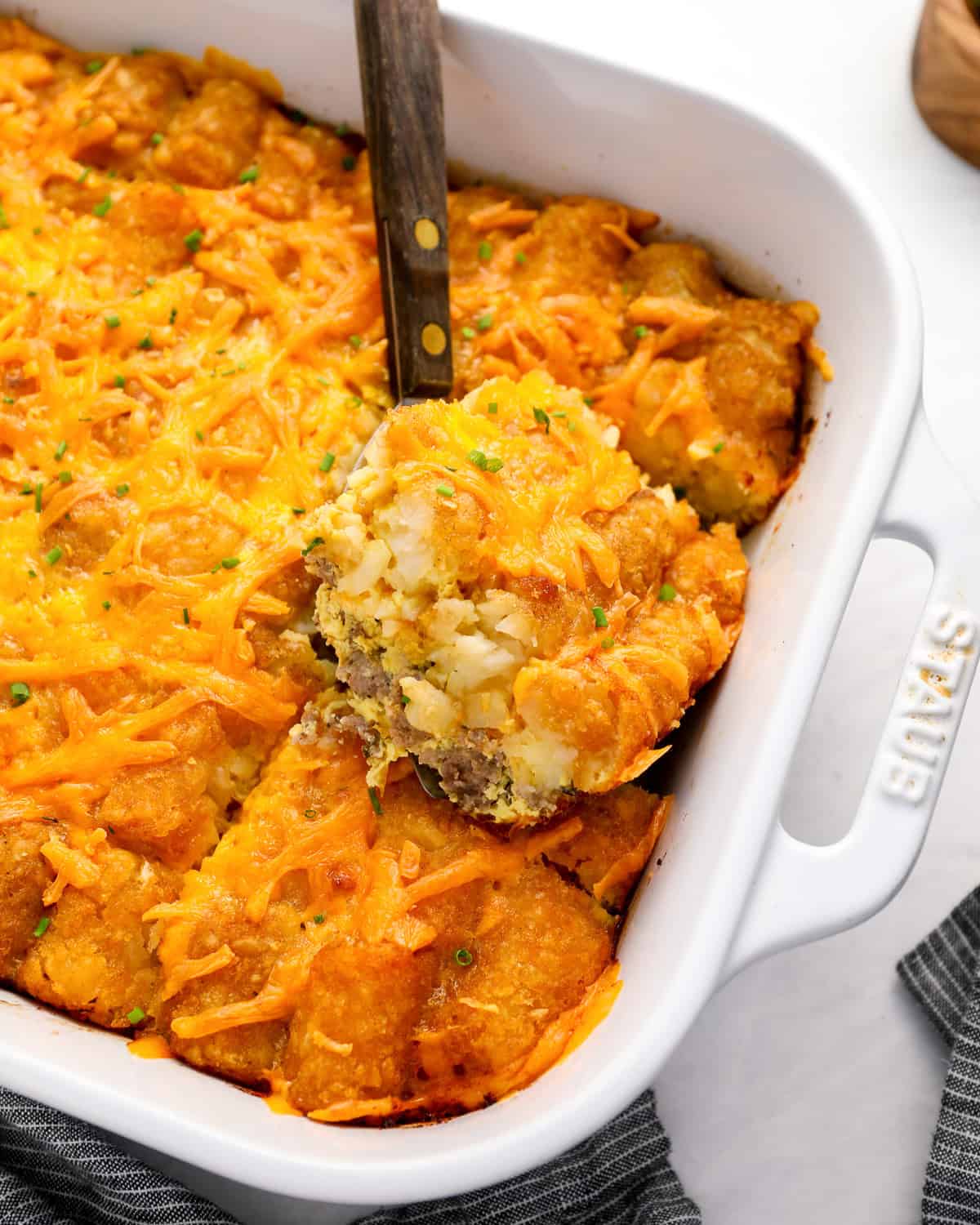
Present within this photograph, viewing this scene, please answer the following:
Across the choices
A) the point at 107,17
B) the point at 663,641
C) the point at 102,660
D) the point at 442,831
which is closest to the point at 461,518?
the point at 663,641

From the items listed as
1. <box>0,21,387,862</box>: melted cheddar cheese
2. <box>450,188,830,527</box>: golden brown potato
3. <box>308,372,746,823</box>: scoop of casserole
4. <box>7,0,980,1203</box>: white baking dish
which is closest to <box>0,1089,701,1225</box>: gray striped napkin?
<box>7,0,980,1203</box>: white baking dish

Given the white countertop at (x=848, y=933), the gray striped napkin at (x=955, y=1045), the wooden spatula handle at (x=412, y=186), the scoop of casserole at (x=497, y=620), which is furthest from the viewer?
the white countertop at (x=848, y=933)

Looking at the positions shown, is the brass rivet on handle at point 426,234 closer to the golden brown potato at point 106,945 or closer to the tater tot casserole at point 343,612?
the tater tot casserole at point 343,612

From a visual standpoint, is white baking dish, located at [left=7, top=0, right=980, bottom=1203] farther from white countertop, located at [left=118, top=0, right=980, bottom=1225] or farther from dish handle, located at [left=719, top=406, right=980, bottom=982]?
white countertop, located at [left=118, top=0, right=980, bottom=1225]

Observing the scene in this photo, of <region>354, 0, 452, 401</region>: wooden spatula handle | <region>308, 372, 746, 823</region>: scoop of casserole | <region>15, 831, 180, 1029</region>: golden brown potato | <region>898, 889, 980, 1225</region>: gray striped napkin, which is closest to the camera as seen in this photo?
<region>308, 372, 746, 823</region>: scoop of casserole

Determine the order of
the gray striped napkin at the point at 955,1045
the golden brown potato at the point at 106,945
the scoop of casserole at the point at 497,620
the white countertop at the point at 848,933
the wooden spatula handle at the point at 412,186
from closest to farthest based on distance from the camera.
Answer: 1. the scoop of casserole at the point at 497,620
2. the golden brown potato at the point at 106,945
3. the wooden spatula handle at the point at 412,186
4. the gray striped napkin at the point at 955,1045
5. the white countertop at the point at 848,933

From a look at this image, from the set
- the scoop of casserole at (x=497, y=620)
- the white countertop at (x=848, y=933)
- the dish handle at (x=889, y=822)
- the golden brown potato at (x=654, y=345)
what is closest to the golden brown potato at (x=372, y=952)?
the scoop of casserole at (x=497, y=620)

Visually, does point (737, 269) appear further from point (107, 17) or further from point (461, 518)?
point (107, 17)
